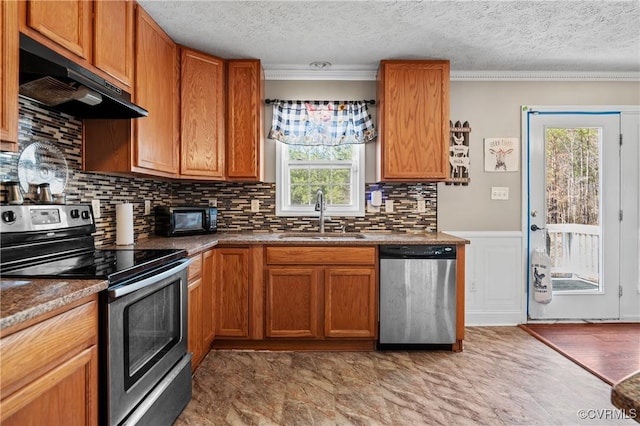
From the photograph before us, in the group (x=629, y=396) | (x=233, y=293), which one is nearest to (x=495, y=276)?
Result: (x=233, y=293)

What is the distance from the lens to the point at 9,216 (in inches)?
60.8

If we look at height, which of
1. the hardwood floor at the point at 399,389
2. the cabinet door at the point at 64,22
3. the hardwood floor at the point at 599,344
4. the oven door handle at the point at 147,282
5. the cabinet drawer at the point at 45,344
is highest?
the cabinet door at the point at 64,22

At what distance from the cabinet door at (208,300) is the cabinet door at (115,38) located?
127cm

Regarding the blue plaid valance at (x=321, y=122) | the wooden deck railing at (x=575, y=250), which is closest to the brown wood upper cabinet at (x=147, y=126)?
the blue plaid valance at (x=321, y=122)

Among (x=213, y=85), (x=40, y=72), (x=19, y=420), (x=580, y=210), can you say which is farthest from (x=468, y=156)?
(x=19, y=420)

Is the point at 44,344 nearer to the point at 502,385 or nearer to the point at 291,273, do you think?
the point at 291,273

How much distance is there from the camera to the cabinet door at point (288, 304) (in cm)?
282

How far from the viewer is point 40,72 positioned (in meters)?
1.42

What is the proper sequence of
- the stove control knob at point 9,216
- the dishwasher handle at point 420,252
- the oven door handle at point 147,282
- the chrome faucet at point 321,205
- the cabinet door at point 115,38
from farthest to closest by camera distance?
the chrome faucet at point 321,205 < the dishwasher handle at point 420,252 < the cabinet door at point 115,38 < the stove control knob at point 9,216 < the oven door handle at point 147,282

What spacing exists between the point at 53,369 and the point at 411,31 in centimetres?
277

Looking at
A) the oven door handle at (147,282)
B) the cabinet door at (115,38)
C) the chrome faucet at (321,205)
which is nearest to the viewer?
the oven door handle at (147,282)

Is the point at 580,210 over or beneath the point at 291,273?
over

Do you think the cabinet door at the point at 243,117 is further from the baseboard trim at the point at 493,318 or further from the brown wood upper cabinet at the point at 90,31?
the baseboard trim at the point at 493,318

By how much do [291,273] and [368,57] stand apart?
1.93m
